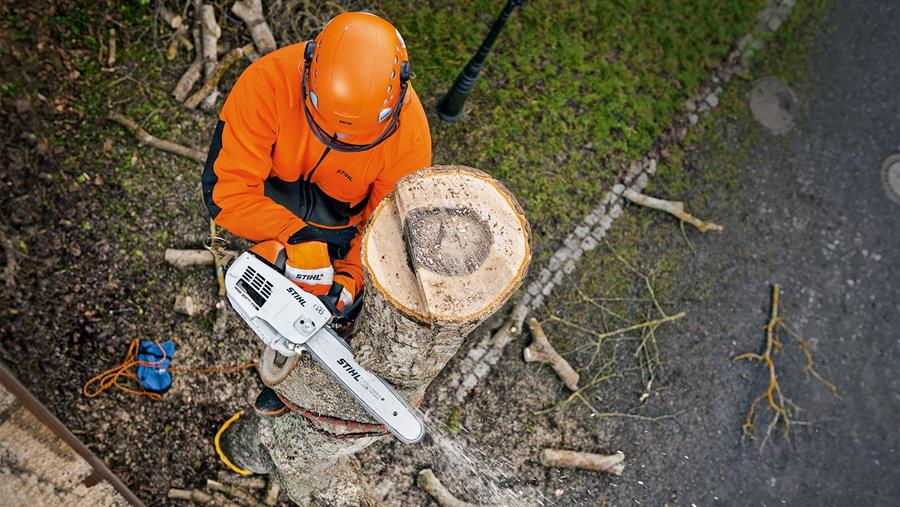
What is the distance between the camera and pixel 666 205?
4.29 metres

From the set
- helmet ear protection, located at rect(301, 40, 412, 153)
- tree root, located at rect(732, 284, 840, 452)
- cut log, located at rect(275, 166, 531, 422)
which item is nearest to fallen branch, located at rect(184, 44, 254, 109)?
helmet ear protection, located at rect(301, 40, 412, 153)

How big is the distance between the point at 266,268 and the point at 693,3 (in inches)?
169

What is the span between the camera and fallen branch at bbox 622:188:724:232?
14.0 ft

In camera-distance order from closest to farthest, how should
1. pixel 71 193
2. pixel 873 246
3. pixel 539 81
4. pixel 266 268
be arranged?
pixel 266 268 → pixel 71 193 → pixel 539 81 → pixel 873 246

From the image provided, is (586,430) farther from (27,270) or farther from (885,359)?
(27,270)

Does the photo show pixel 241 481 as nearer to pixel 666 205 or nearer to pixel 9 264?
pixel 9 264

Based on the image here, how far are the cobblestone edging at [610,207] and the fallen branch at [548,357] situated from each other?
20 centimetres

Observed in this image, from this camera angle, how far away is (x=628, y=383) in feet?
13.3

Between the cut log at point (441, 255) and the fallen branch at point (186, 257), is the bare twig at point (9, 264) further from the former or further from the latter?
the cut log at point (441, 255)

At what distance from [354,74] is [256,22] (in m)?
2.43

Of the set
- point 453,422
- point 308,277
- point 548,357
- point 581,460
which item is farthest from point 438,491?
point 308,277

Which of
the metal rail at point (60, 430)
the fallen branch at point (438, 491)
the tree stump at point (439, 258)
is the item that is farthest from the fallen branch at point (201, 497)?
the tree stump at point (439, 258)

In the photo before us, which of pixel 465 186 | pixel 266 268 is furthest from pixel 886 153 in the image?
pixel 266 268

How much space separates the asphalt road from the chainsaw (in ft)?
7.80
